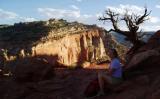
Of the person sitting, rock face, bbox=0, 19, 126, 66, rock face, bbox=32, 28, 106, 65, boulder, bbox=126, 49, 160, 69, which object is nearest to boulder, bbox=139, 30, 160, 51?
boulder, bbox=126, 49, 160, 69

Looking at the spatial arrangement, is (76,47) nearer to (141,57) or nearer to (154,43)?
(154,43)

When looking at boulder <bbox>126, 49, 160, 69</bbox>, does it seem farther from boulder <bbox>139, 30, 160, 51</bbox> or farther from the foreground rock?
the foreground rock

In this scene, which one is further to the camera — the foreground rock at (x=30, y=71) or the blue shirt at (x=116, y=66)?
the foreground rock at (x=30, y=71)

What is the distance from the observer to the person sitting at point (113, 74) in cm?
1388

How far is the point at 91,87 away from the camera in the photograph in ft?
48.2

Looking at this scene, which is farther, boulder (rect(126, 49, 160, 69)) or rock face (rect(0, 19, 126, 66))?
rock face (rect(0, 19, 126, 66))

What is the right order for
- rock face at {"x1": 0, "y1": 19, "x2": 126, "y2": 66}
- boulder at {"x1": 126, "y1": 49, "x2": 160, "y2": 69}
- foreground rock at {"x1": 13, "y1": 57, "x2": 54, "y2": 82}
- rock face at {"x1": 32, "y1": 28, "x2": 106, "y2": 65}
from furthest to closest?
rock face at {"x1": 32, "y1": 28, "x2": 106, "y2": 65}, rock face at {"x1": 0, "y1": 19, "x2": 126, "y2": 66}, foreground rock at {"x1": 13, "y1": 57, "x2": 54, "y2": 82}, boulder at {"x1": 126, "y1": 49, "x2": 160, "y2": 69}

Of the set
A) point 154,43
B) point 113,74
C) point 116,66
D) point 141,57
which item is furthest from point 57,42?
point 116,66

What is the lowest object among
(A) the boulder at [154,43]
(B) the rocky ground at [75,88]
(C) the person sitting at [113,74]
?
(B) the rocky ground at [75,88]

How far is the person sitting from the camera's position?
13.9 metres

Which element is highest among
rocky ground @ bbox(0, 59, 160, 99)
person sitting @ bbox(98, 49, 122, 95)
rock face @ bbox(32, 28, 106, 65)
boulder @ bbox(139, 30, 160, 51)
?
boulder @ bbox(139, 30, 160, 51)

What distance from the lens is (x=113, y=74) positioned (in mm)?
14188

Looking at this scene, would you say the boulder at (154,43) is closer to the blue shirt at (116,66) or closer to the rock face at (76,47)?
the blue shirt at (116,66)

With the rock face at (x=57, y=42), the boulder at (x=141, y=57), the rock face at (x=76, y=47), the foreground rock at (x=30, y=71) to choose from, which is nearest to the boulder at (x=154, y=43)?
the boulder at (x=141, y=57)
